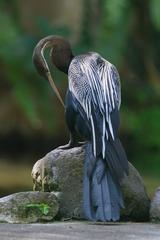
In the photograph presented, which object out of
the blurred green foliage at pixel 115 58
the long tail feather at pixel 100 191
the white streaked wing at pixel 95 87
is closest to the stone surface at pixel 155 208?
Answer: the long tail feather at pixel 100 191

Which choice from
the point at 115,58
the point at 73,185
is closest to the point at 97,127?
the point at 73,185

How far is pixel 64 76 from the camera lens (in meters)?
16.4

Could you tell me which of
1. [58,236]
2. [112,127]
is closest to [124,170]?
[112,127]

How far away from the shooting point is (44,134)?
59.1 feet

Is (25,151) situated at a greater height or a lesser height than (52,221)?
lesser

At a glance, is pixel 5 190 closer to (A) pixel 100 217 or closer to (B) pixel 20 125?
(A) pixel 100 217

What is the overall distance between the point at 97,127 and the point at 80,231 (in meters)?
0.91

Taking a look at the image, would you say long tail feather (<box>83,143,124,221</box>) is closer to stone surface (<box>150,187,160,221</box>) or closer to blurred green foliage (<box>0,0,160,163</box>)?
Result: stone surface (<box>150,187,160,221</box>)

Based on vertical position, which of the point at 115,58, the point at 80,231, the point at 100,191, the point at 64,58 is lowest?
the point at 115,58

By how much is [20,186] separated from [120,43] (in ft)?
19.0

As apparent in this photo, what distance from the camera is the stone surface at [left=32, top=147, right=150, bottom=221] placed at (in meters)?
6.75

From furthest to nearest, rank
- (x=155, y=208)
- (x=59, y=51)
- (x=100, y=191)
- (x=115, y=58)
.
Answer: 1. (x=115, y=58)
2. (x=59, y=51)
3. (x=155, y=208)
4. (x=100, y=191)

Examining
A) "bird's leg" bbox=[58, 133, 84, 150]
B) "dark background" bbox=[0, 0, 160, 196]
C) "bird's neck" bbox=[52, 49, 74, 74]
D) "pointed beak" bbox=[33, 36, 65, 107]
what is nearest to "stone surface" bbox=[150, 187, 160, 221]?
"bird's leg" bbox=[58, 133, 84, 150]

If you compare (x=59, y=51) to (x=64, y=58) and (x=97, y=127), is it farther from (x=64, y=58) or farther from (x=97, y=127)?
(x=97, y=127)
